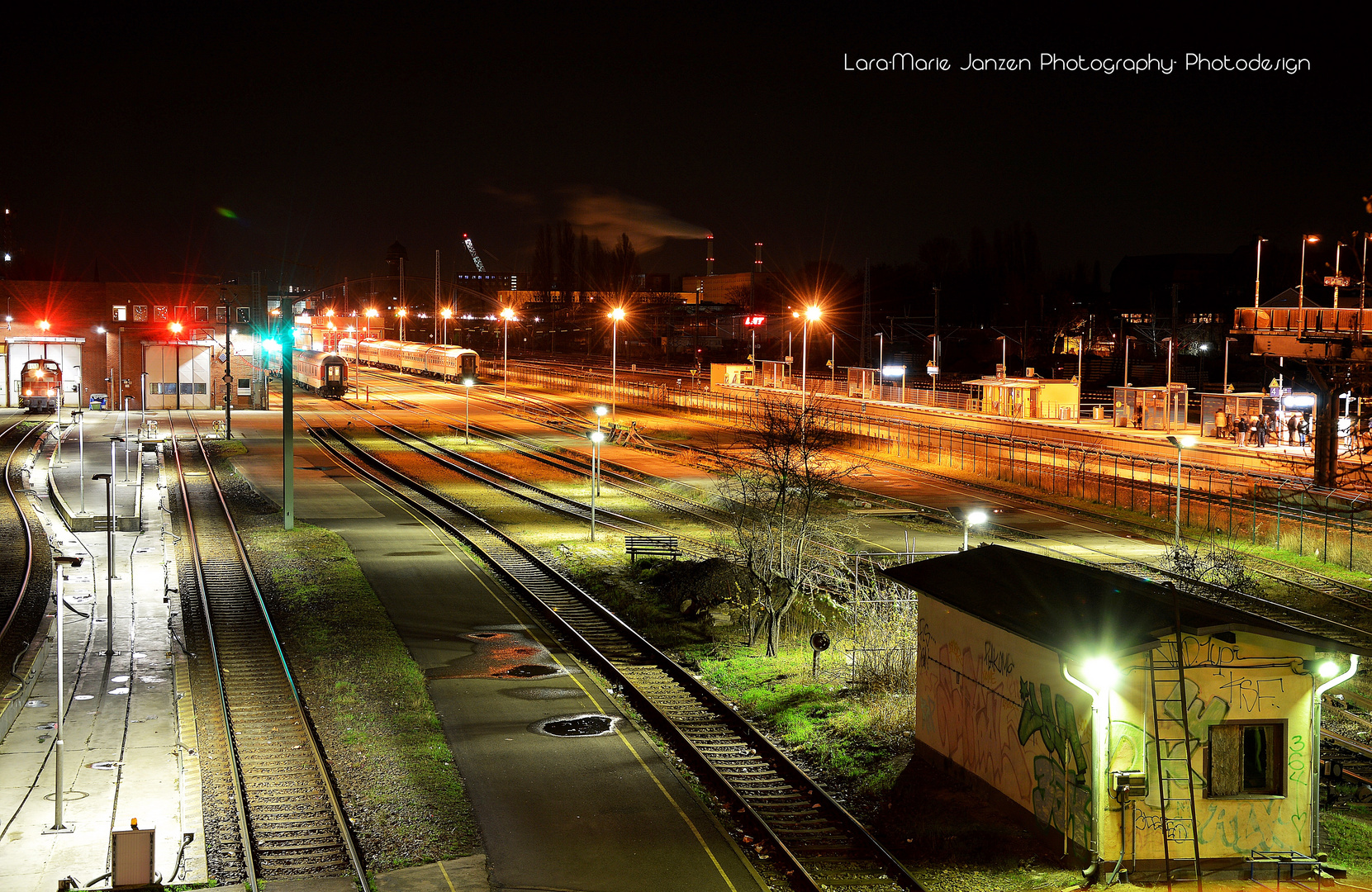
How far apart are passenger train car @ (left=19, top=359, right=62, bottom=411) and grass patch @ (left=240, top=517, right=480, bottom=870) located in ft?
156

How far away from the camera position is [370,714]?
16656mm

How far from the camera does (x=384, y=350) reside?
112 meters

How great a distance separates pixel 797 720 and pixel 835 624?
227 inches

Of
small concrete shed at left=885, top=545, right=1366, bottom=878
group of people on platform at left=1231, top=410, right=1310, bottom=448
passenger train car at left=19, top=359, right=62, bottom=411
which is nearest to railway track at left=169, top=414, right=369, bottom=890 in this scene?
small concrete shed at left=885, top=545, right=1366, bottom=878

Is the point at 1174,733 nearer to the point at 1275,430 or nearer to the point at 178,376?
the point at 1275,430

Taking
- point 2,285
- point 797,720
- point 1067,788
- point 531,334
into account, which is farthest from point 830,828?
point 531,334

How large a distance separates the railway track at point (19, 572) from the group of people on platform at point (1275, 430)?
1633 inches

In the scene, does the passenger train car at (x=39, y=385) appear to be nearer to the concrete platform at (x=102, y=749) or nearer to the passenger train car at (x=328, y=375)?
the passenger train car at (x=328, y=375)

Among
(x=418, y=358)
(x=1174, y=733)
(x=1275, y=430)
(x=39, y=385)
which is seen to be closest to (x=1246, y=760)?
(x=1174, y=733)

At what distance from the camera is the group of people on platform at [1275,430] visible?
46.4 metres

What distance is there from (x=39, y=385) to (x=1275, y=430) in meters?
63.9

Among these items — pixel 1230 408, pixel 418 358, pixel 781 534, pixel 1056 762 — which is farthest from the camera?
pixel 418 358

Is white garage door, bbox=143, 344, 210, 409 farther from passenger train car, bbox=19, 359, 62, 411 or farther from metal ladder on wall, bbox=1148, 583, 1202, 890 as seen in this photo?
metal ladder on wall, bbox=1148, 583, 1202, 890

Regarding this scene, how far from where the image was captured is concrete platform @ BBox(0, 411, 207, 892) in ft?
38.3
